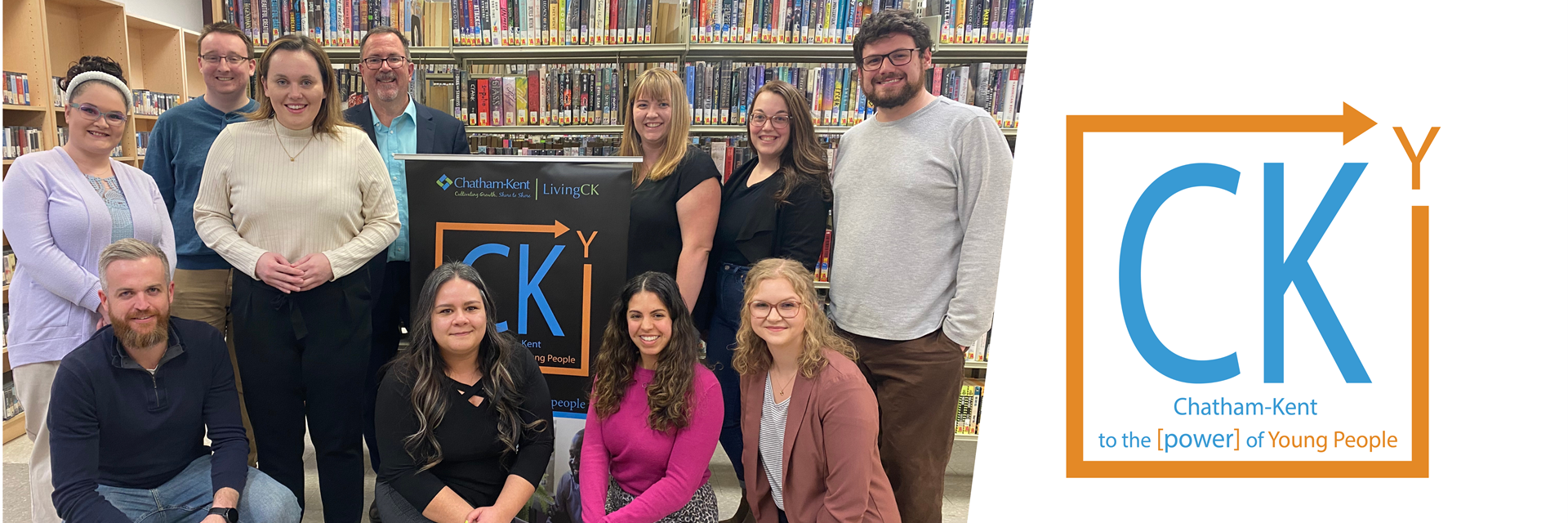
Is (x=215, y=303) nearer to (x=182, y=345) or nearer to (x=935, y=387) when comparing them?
(x=182, y=345)

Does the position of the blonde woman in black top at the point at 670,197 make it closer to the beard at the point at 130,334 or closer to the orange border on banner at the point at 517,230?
the orange border on banner at the point at 517,230

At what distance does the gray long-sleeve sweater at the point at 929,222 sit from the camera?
6.52ft

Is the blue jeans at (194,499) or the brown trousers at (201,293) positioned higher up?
the brown trousers at (201,293)

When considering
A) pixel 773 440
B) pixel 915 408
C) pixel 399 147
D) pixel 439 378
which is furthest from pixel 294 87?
pixel 915 408

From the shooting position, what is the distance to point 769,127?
7.54ft

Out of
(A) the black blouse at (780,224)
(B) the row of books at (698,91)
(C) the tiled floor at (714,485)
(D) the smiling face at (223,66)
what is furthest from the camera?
(B) the row of books at (698,91)

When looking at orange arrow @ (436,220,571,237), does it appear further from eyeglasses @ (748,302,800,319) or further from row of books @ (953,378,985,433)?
row of books @ (953,378,985,433)

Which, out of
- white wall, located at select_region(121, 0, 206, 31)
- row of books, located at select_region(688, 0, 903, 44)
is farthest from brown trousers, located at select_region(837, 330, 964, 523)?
white wall, located at select_region(121, 0, 206, 31)

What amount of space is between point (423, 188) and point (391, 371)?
1.74 ft

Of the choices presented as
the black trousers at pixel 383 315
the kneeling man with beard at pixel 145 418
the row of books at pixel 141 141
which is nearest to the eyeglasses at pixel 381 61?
the black trousers at pixel 383 315

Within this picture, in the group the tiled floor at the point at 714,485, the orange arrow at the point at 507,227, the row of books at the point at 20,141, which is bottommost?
the tiled floor at the point at 714,485

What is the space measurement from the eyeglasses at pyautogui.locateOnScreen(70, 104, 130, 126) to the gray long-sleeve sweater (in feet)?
6.43

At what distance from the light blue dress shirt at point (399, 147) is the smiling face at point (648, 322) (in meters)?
0.92

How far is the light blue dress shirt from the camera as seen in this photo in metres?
2.44
